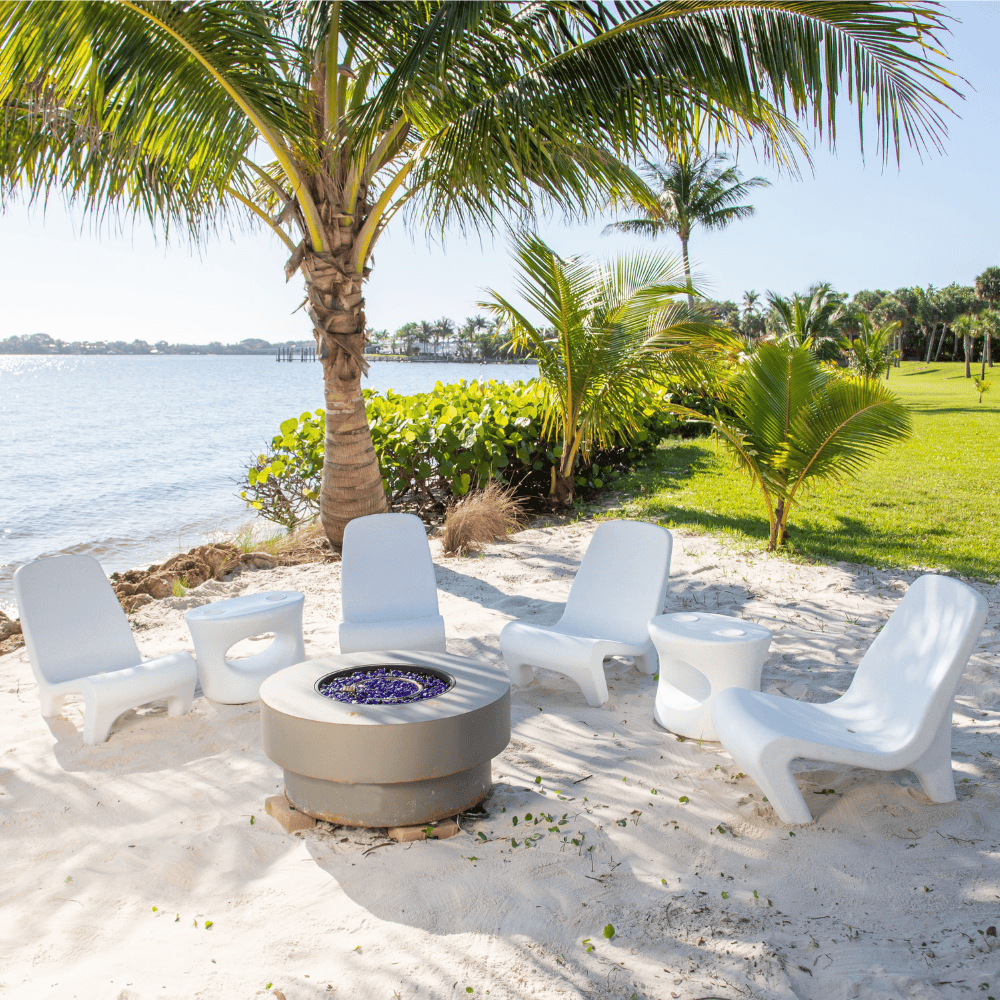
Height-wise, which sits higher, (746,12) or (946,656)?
(746,12)

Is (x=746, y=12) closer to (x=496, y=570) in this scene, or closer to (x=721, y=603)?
(x=721, y=603)

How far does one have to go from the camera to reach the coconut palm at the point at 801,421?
21.8 feet

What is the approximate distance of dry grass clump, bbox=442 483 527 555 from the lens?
787cm

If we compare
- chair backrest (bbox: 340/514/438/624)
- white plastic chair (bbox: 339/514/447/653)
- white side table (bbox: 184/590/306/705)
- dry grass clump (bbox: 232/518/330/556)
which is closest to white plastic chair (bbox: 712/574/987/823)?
white plastic chair (bbox: 339/514/447/653)

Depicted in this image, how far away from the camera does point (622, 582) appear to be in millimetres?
5129

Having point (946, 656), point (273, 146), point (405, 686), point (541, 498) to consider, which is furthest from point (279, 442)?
point (946, 656)

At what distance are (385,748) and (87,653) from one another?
8.29ft

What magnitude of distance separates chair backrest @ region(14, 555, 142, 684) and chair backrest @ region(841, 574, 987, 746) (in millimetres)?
4111

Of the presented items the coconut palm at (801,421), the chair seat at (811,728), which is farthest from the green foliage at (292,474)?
the chair seat at (811,728)

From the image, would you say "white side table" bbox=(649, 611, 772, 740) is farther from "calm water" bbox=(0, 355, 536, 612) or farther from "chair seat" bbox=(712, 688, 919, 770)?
"calm water" bbox=(0, 355, 536, 612)

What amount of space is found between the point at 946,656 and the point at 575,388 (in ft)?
20.3

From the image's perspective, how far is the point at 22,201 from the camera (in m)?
6.68

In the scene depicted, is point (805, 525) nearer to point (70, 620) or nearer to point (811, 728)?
point (811, 728)

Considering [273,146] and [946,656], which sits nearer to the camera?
[946,656]
